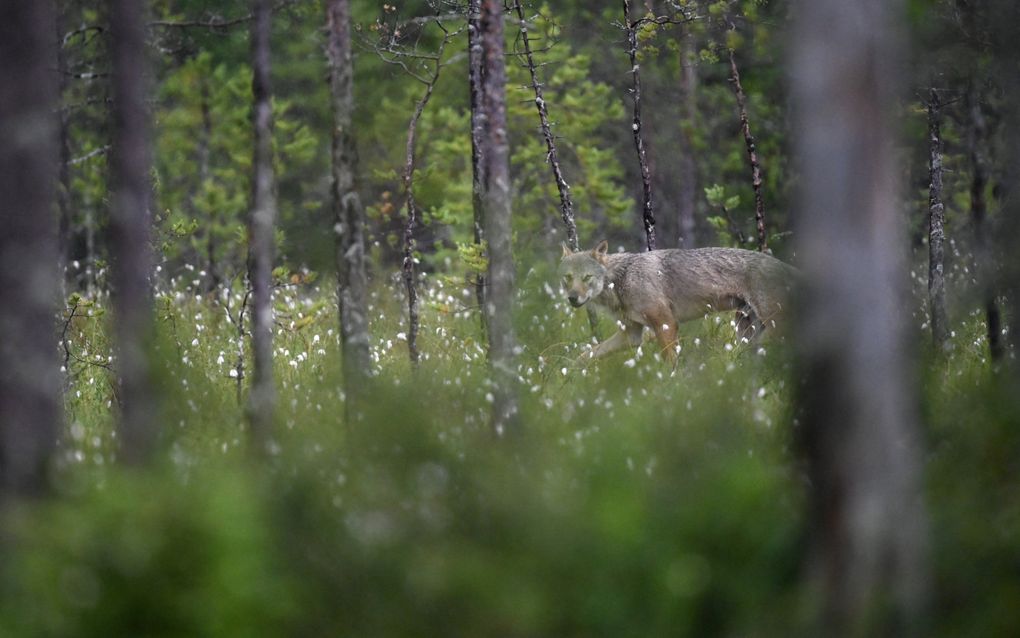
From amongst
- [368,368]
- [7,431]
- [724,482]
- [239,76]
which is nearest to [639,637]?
[724,482]

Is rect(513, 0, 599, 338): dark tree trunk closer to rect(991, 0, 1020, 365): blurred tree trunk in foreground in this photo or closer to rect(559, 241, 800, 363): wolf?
rect(559, 241, 800, 363): wolf

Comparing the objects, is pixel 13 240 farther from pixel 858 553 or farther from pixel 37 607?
pixel 858 553

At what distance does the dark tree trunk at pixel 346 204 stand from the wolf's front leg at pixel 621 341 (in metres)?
4.21

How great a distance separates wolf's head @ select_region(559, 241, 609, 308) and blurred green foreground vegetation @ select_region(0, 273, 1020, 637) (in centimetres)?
535

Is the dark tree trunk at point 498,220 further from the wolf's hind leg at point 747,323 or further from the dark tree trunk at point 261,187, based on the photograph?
the wolf's hind leg at point 747,323

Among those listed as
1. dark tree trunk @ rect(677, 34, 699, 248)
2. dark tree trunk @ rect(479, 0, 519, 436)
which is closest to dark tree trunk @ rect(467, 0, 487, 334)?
dark tree trunk @ rect(479, 0, 519, 436)

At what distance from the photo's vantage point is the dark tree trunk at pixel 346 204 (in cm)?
821

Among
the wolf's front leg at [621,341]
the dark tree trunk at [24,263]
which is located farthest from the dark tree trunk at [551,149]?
the dark tree trunk at [24,263]

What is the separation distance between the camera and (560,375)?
11.4 meters

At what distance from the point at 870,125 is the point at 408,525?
2.80m

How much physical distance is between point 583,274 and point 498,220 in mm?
5083

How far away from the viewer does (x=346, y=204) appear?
27.1 feet

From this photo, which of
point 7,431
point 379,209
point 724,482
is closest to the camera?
point 724,482

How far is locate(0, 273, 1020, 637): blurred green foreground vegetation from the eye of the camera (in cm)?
467
